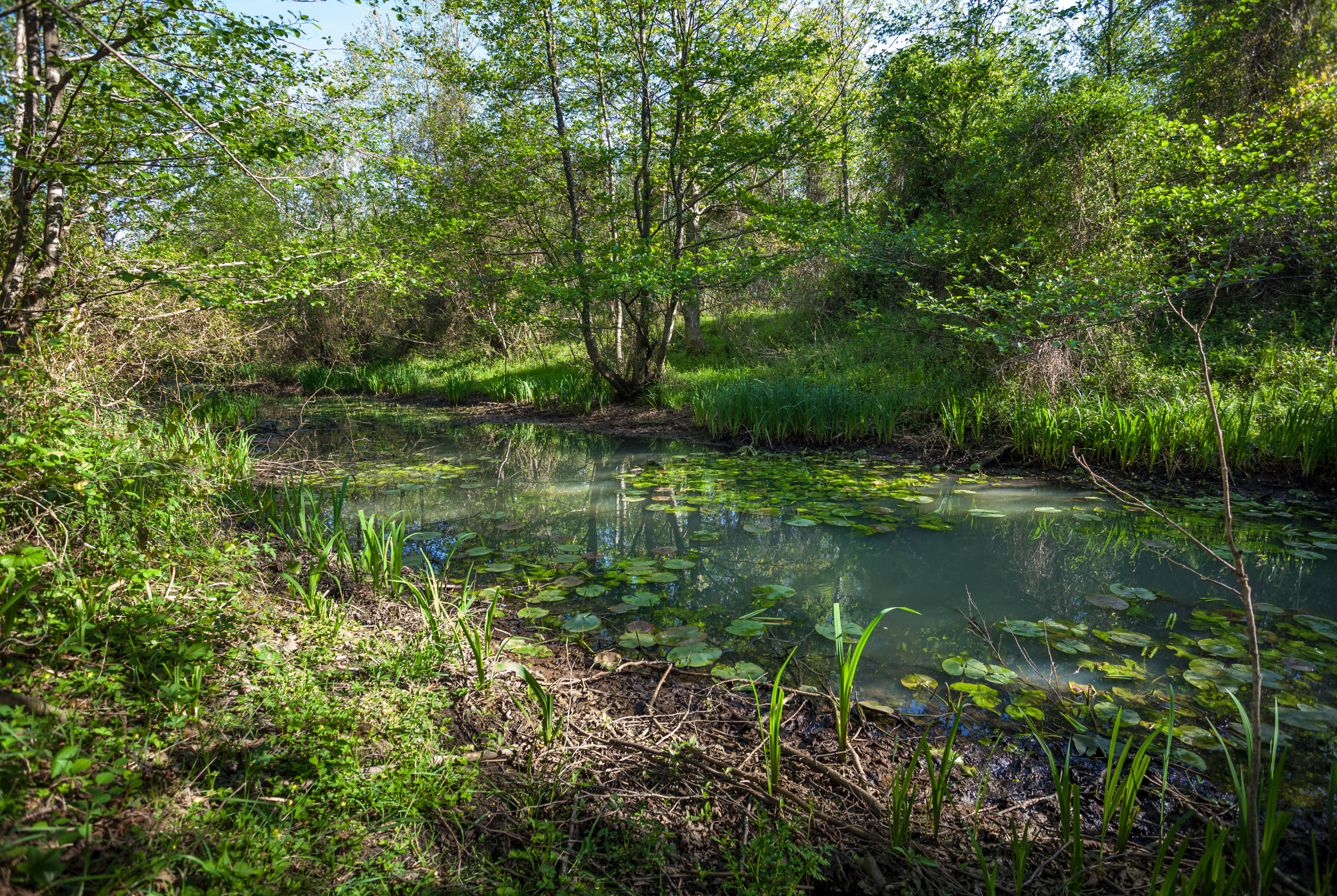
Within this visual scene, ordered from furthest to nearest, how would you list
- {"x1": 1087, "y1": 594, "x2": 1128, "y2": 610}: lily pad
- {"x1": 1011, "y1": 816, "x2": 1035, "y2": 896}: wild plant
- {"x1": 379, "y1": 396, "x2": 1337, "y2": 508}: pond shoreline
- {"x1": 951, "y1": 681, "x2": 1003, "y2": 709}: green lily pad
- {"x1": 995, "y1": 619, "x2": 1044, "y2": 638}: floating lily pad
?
{"x1": 379, "y1": 396, "x2": 1337, "y2": 508}: pond shoreline
{"x1": 1087, "y1": 594, "x2": 1128, "y2": 610}: lily pad
{"x1": 995, "y1": 619, "x2": 1044, "y2": 638}: floating lily pad
{"x1": 951, "y1": 681, "x2": 1003, "y2": 709}: green lily pad
{"x1": 1011, "y1": 816, "x2": 1035, "y2": 896}: wild plant

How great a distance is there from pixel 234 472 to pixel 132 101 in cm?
267

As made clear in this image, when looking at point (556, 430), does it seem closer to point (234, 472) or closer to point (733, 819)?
point (234, 472)

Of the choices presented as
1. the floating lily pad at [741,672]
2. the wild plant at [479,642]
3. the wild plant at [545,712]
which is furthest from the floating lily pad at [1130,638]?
the wild plant at [479,642]

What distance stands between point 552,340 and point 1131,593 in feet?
47.0

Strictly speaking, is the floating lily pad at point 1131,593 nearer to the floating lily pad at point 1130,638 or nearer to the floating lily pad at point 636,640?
the floating lily pad at point 1130,638

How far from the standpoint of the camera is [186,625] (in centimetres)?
210

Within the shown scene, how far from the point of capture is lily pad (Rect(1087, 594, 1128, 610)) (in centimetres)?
312

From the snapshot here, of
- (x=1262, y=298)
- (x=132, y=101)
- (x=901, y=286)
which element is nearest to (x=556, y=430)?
(x=132, y=101)

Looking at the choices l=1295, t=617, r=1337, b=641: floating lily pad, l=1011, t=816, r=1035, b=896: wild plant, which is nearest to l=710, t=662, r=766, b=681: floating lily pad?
l=1011, t=816, r=1035, b=896: wild plant

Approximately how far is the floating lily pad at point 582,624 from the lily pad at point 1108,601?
8.61 ft

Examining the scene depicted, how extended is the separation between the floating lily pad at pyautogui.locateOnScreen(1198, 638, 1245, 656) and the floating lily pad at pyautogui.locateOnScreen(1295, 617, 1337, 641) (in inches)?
20.1

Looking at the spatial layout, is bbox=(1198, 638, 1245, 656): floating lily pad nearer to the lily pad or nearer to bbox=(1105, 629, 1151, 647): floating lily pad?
bbox=(1105, 629, 1151, 647): floating lily pad

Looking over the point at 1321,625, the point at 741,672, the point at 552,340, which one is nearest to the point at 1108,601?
the point at 1321,625

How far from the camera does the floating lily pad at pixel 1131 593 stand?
3217 millimetres
